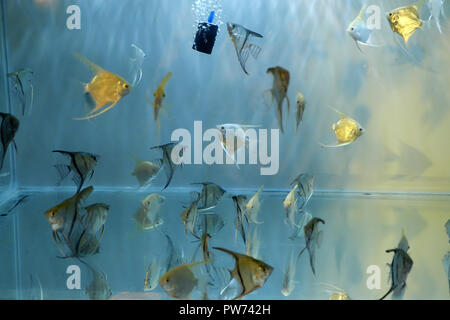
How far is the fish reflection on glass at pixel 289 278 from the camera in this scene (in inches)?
63.2

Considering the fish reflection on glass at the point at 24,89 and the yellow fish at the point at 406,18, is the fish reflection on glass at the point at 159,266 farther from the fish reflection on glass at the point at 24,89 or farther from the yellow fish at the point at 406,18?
the fish reflection on glass at the point at 24,89

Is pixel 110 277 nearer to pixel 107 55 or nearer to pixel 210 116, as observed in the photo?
pixel 210 116

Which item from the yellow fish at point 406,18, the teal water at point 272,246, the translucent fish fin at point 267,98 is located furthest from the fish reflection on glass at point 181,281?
the translucent fish fin at point 267,98

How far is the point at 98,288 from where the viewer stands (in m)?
1.62

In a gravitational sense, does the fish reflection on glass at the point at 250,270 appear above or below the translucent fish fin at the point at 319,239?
above

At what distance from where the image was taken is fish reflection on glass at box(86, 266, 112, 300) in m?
1.51

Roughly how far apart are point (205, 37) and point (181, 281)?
256 cm

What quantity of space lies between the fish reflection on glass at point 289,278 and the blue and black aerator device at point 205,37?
6.86 ft

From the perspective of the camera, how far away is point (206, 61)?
11.9ft

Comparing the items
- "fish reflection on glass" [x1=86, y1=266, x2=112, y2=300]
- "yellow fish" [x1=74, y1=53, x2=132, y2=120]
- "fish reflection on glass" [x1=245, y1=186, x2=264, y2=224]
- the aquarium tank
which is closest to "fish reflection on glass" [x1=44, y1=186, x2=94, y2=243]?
"fish reflection on glass" [x1=86, y1=266, x2=112, y2=300]

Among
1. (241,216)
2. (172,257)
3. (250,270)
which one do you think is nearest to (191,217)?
(172,257)

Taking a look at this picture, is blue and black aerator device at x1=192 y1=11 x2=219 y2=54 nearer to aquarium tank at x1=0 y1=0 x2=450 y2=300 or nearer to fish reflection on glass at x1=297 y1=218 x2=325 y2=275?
aquarium tank at x1=0 y1=0 x2=450 y2=300

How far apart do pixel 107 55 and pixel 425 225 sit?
9.48 ft
